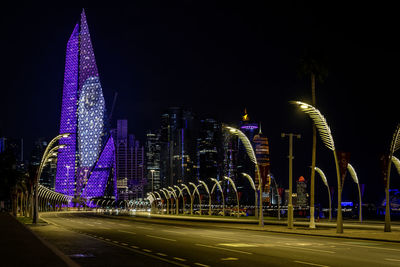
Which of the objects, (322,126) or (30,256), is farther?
(322,126)

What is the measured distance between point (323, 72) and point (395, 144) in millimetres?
10948

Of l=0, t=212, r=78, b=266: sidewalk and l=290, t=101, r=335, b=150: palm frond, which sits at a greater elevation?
l=290, t=101, r=335, b=150: palm frond

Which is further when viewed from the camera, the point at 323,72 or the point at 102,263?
the point at 323,72

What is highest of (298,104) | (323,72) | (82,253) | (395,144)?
(323,72)

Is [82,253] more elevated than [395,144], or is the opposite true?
[395,144]

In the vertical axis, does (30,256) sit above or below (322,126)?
below

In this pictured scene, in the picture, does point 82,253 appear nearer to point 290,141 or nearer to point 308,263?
point 308,263

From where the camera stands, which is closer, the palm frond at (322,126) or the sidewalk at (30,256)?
the sidewalk at (30,256)

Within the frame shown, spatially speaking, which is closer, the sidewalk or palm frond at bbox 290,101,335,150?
the sidewalk

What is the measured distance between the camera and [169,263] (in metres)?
17.4

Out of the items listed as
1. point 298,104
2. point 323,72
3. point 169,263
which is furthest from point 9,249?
point 323,72

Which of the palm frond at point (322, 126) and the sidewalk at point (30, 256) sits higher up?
the palm frond at point (322, 126)

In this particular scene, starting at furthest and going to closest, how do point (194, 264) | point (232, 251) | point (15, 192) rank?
point (15, 192) → point (232, 251) → point (194, 264)

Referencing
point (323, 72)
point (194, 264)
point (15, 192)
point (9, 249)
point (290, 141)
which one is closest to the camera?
point (194, 264)
